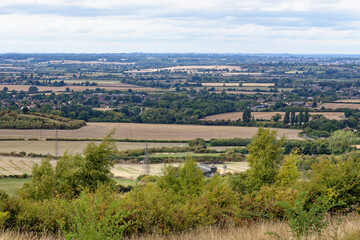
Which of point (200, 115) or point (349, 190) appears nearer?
point (349, 190)

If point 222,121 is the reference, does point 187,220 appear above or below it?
Answer: above

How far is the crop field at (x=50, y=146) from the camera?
148 feet

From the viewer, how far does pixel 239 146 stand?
5184cm

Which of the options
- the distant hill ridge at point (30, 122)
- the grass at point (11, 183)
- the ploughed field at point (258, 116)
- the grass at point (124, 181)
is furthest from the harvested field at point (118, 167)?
the ploughed field at point (258, 116)

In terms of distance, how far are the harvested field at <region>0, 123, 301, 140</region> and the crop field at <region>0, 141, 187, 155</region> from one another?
120 inches

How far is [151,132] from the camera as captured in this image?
6006 cm

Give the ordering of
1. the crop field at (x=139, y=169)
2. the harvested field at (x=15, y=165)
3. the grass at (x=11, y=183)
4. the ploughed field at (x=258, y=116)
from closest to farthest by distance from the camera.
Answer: the grass at (x=11, y=183) → the harvested field at (x=15, y=165) → the crop field at (x=139, y=169) → the ploughed field at (x=258, y=116)

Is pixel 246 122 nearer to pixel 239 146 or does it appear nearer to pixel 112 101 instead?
pixel 239 146

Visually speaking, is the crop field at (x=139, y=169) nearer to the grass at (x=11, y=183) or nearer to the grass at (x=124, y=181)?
the grass at (x=124, y=181)

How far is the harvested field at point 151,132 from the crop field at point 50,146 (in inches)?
120

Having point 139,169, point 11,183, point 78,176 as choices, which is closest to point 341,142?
point 139,169

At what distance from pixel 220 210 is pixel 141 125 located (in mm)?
Answer: 57214

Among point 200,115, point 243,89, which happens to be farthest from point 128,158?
point 243,89

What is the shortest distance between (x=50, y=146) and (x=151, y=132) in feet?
52.7
